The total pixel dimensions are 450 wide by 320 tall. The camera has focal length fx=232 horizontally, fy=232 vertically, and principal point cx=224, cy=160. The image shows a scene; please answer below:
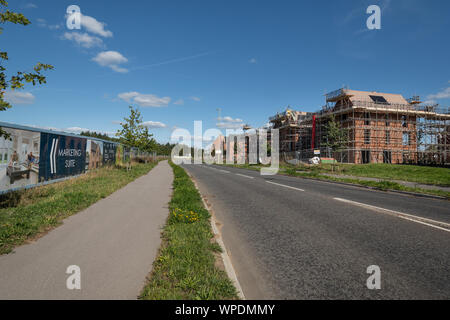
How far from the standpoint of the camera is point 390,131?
38.3 meters

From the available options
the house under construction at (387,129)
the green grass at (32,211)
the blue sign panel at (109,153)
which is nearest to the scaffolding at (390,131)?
the house under construction at (387,129)

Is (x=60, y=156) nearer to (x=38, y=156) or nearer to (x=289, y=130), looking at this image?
(x=38, y=156)

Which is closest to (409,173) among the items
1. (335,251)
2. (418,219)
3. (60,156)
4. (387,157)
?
(387,157)

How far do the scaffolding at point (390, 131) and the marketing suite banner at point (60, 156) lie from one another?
33657mm

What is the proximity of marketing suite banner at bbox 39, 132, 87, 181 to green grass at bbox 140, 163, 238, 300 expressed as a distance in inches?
330

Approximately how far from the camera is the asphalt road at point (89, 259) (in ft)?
9.35

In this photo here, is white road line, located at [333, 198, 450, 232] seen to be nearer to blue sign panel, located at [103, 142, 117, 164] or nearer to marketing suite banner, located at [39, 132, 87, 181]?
marketing suite banner, located at [39, 132, 87, 181]

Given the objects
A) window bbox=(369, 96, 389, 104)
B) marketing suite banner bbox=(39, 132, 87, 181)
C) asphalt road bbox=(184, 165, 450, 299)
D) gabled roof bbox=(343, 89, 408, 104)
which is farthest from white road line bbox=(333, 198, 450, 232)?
window bbox=(369, 96, 389, 104)

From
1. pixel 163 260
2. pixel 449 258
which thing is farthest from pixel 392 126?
pixel 163 260

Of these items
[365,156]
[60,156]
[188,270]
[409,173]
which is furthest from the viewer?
[365,156]

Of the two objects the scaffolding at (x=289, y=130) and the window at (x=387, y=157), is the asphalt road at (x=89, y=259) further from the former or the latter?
the scaffolding at (x=289, y=130)

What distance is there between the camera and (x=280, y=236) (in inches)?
193

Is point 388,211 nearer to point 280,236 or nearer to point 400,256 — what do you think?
point 400,256

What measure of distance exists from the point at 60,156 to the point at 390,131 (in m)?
44.7
